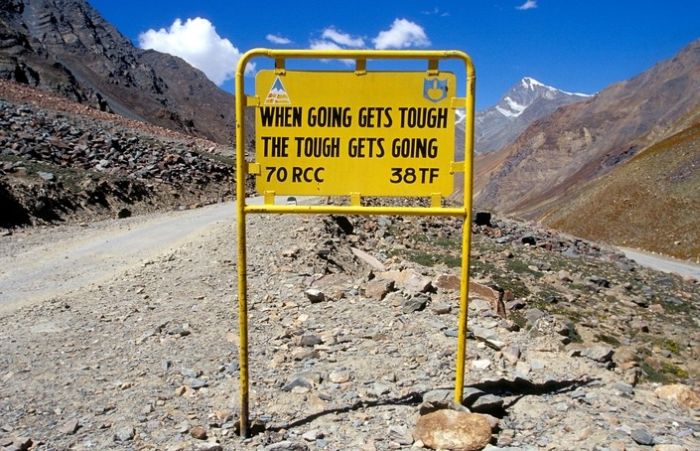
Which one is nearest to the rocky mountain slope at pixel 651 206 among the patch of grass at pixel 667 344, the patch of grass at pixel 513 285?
the patch of grass at pixel 513 285

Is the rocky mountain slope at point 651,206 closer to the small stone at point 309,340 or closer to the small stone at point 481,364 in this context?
the small stone at point 481,364

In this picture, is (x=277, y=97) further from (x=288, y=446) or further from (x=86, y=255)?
(x=86, y=255)

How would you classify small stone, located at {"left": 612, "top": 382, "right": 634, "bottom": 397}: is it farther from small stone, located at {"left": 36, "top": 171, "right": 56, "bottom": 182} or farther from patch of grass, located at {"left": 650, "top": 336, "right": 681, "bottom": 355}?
small stone, located at {"left": 36, "top": 171, "right": 56, "bottom": 182}

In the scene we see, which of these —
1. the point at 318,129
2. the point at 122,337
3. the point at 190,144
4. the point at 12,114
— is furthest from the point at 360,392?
the point at 190,144

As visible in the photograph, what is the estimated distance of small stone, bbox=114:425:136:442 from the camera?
4.59 meters

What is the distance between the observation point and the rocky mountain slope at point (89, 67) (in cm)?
5228

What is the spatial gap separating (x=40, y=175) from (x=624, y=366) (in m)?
17.7

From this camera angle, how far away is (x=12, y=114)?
926 inches

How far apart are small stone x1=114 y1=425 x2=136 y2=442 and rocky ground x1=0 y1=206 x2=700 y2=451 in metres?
0.01

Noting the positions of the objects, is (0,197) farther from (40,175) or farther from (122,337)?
(122,337)

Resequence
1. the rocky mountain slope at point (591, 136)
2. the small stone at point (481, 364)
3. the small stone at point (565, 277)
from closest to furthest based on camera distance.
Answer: the small stone at point (481, 364) < the small stone at point (565, 277) < the rocky mountain slope at point (591, 136)

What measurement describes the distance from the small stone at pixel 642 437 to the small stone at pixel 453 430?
1088 mm

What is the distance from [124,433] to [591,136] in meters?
131

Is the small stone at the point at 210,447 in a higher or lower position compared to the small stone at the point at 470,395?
lower
